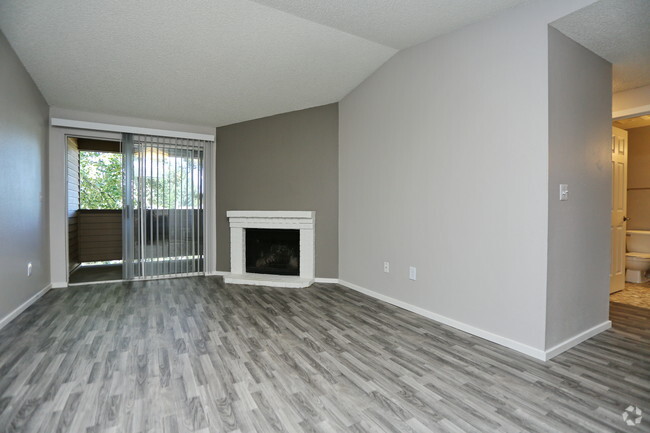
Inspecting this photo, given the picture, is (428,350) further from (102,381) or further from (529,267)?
(102,381)

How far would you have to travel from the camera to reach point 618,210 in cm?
391

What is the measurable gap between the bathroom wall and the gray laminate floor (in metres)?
2.76

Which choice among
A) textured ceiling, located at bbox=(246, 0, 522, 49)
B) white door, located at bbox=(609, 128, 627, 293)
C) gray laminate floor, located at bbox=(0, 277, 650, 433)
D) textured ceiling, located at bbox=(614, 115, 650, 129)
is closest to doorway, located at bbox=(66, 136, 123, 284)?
gray laminate floor, located at bbox=(0, 277, 650, 433)

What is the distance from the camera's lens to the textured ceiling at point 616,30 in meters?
2.01

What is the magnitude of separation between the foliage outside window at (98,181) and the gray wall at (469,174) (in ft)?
19.0

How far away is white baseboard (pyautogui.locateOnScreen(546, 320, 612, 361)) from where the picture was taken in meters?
2.22

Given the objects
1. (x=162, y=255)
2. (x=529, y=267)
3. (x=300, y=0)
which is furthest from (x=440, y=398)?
(x=162, y=255)

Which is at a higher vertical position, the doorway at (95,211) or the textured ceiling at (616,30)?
the textured ceiling at (616,30)

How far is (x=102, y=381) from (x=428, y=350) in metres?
2.15

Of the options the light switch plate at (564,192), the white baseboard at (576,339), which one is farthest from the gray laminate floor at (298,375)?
the light switch plate at (564,192)

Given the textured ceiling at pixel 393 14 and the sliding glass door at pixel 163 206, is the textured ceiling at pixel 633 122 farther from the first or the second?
the sliding glass door at pixel 163 206

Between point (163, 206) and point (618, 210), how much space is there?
614 centimetres

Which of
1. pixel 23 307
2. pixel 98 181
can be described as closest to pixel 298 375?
pixel 23 307

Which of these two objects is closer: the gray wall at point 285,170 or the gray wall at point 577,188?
the gray wall at point 577,188
